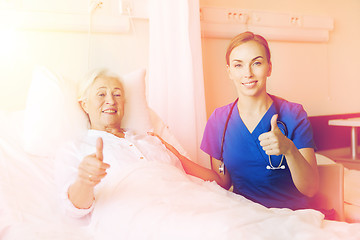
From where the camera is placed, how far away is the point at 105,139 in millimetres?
826

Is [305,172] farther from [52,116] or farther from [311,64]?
[311,64]

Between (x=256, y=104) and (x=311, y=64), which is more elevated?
(x=311, y=64)

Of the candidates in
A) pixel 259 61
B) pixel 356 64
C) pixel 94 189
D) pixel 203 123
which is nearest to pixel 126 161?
pixel 94 189

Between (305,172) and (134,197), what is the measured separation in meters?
0.38

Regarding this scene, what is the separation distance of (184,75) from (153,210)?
25.1 inches

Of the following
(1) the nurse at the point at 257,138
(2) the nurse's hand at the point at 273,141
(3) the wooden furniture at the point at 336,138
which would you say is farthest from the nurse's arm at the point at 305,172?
(3) the wooden furniture at the point at 336,138

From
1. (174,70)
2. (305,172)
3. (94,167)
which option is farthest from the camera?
(174,70)

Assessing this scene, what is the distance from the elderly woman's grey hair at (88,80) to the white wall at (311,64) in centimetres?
63

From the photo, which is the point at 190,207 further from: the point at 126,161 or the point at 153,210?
the point at 126,161

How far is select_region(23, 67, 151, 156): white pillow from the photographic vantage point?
847 millimetres

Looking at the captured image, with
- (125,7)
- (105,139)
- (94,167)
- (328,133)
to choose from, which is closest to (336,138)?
(328,133)

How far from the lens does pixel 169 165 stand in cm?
81

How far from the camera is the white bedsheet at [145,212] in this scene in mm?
559

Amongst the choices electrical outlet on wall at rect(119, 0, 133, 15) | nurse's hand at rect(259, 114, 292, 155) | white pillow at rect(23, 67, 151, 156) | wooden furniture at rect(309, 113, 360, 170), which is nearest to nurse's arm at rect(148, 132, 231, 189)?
white pillow at rect(23, 67, 151, 156)
